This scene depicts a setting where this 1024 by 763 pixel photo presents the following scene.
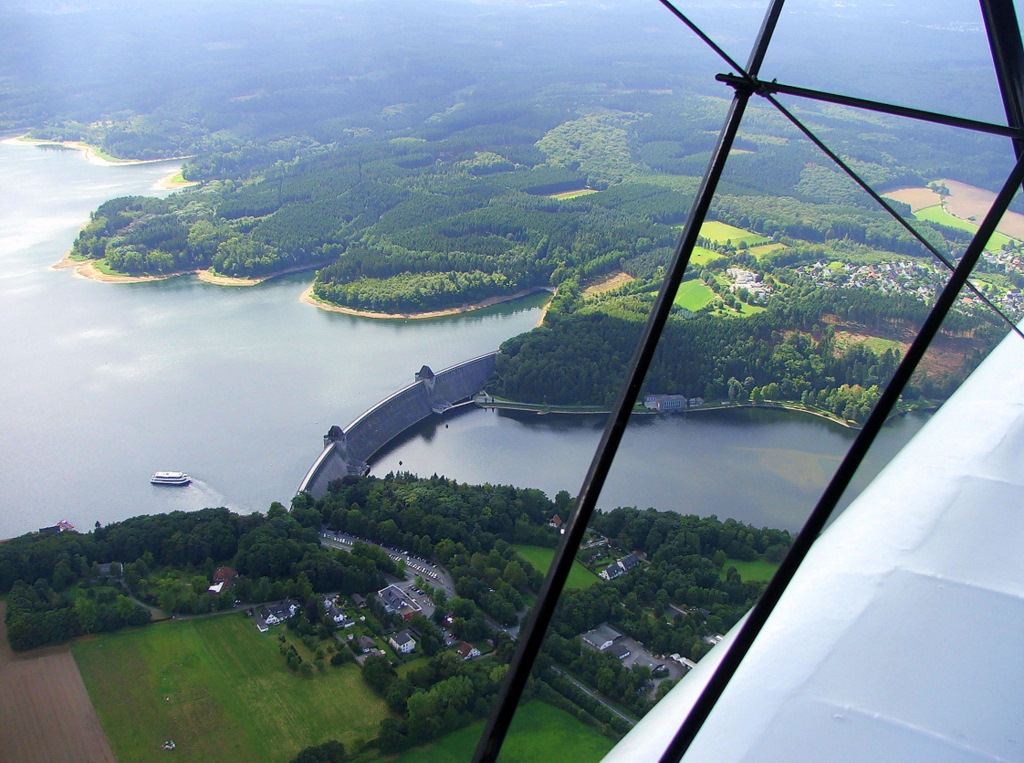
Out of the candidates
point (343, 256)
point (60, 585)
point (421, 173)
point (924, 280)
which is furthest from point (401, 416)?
point (421, 173)

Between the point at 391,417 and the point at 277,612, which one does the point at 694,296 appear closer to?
the point at 391,417

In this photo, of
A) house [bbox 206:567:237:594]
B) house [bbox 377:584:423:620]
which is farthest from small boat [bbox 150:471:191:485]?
house [bbox 377:584:423:620]

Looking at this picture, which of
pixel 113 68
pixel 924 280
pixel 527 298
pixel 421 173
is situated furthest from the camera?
pixel 113 68

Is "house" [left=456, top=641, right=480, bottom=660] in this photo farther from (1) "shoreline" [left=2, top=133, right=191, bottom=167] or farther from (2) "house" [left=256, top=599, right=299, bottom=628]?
(1) "shoreline" [left=2, top=133, right=191, bottom=167]

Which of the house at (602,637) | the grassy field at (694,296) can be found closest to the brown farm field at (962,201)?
the grassy field at (694,296)

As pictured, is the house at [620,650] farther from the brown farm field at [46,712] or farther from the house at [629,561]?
the brown farm field at [46,712]

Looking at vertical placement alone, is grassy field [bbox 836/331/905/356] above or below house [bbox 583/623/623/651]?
above

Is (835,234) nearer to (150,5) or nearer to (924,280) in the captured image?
(924,280)
